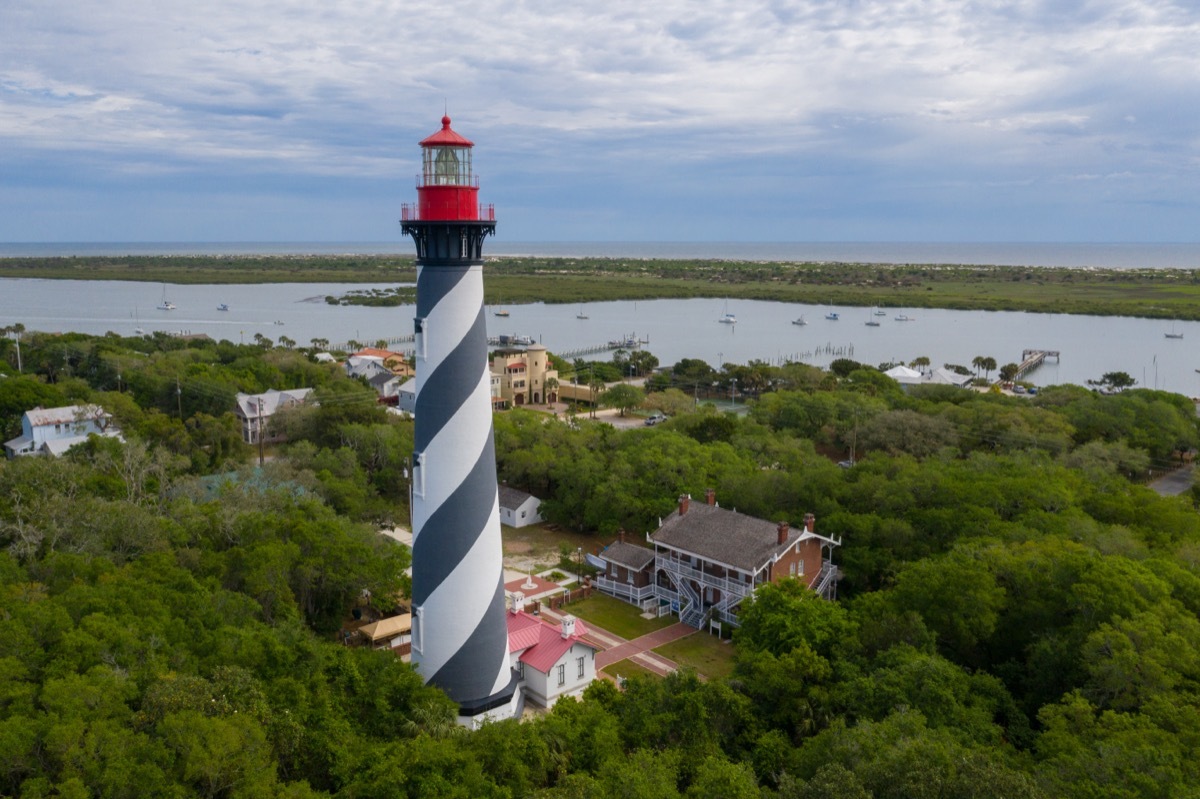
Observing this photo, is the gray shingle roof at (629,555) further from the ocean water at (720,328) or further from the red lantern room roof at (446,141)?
the ocean water at (720,328)

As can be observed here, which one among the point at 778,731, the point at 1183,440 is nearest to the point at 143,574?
the point at 778,731

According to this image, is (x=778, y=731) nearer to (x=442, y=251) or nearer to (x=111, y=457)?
(x=442, y=251)

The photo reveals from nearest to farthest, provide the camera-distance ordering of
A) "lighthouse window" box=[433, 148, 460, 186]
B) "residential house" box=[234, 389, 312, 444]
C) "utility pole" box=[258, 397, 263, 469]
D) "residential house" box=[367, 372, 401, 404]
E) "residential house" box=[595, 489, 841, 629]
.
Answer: "lighthouse window" box=[433, 148, 460, 186], "residential house" box=[595, 489, 841, 629], "utility pole" box=[258, 397, 263, 469], "residential house" box=[234, 389, 312, 444], "residential house" box=[367, 372, 401, 404]

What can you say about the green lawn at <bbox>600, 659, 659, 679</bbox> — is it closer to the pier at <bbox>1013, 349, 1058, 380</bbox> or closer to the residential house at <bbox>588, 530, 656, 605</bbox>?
the residential house at <bbox>588, 530, 656, 605</bbox>

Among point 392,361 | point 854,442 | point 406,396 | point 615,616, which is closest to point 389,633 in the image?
point 615,616

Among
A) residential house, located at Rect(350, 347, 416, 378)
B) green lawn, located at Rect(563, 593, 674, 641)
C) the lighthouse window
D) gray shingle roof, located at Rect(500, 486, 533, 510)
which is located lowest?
green lawn, located at Rect(563, 593, 674, 641)

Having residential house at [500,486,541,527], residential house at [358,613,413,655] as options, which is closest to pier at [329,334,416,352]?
residential house at [500,486,541,527]

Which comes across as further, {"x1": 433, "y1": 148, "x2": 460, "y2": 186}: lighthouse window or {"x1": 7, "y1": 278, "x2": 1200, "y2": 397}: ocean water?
{"x1": 7, "y1": 278, "x2": 1200, "y2": 397}: ocean water

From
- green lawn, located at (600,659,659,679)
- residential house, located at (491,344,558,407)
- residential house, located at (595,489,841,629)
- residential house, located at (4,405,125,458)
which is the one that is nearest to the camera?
green lawn, located at (600,659,659,679)

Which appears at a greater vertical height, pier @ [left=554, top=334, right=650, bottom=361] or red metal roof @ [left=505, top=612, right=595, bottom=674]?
pier @ [left=554, top=334, right=650, bottom=361]
